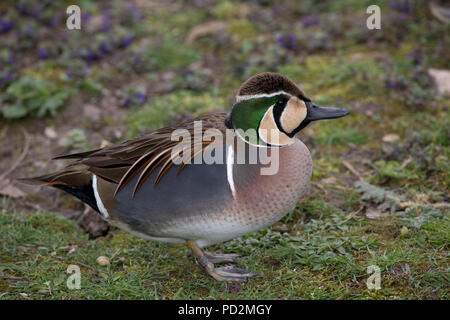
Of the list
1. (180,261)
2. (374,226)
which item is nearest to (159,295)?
(180,261)

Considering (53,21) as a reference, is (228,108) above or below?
below

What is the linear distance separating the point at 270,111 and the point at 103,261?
1.33 m

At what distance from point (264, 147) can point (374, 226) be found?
941mm

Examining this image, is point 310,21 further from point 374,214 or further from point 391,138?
point 374,214

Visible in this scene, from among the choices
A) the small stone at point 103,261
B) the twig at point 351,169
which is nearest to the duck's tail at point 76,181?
the small stone at point 103,261

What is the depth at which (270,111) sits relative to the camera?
2.94 m

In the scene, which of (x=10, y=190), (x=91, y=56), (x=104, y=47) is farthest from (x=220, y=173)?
(x=104, y=47)

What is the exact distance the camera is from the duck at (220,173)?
285 cm

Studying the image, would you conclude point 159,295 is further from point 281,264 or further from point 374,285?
point 374,285

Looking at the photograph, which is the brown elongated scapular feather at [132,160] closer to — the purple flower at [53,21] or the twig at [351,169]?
the twig at [351,169]

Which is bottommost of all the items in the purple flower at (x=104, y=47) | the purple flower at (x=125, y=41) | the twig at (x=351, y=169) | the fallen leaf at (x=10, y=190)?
the fallen leaf at (x=10, y=190)

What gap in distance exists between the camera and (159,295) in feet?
9.79

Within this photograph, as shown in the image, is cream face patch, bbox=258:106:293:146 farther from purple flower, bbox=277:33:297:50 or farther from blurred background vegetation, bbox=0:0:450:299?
purple flower, bbox=277:33:297:50
